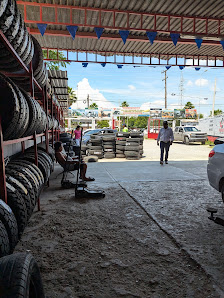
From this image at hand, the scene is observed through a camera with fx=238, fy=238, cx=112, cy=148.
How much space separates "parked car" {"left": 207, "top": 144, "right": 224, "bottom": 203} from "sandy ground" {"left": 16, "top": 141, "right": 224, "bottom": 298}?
46cm

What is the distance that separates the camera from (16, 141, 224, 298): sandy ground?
2.23 metres

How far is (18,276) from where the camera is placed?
4.54 ft

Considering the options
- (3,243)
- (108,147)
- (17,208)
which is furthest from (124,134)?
(3,243)

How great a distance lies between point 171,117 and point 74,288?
3832cm

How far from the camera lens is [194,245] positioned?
2977 millimetres

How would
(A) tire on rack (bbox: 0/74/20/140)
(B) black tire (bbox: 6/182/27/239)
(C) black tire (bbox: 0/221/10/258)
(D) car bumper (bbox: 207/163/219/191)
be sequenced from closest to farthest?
1. (C) black tire (bbox: 0/221/10/258)
2. (B) black tire (bbox: 6/182/27/239)
3. (A) tire on rack (bbox: 0/74/20/140)
4. (D) car bumper (bbox: 207/163/219/191)

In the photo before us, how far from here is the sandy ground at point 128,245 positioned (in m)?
2.23

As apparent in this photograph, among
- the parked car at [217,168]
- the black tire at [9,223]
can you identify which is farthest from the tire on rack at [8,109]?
the parked car at [217,168]

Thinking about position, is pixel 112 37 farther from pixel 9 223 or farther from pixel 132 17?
pixel 9 223

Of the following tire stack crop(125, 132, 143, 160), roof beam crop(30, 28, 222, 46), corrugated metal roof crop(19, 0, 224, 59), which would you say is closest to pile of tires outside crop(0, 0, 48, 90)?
corrugated metal roof crop(19, 0, 224, 59)

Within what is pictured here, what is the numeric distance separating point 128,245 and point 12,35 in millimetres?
2979

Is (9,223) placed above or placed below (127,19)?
below

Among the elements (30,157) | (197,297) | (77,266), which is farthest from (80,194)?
(197,297)

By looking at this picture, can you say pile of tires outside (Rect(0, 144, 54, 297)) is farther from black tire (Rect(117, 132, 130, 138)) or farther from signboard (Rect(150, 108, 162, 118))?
signboard (Rect(150, 108, 162, 118))
